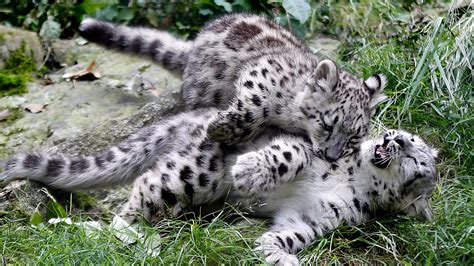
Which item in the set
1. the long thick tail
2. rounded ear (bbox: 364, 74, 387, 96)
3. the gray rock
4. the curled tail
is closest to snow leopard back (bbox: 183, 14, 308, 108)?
the curled tail

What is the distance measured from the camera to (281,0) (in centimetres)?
767

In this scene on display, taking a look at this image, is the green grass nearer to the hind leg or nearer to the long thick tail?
the hind leg

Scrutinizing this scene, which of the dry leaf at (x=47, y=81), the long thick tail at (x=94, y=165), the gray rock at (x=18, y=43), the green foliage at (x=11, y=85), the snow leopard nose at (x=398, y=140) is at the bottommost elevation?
the dry leaf at (x=47, y=81)

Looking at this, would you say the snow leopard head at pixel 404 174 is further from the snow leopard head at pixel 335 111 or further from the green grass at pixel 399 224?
the snow leopard head at pixel 335 111

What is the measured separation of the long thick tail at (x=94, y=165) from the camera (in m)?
5.50

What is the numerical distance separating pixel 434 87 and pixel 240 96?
1.78m

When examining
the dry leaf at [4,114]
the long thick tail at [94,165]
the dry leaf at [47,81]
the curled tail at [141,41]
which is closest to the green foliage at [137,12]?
the curled tail at [141,41]

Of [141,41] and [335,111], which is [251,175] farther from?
[141,41]

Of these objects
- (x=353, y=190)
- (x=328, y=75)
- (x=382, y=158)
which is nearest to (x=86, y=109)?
(x=328, y=75)

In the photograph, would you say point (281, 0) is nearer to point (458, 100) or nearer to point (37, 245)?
point (458, 100)

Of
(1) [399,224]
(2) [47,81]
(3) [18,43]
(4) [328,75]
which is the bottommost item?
(2) [47,81]

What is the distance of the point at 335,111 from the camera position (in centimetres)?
536

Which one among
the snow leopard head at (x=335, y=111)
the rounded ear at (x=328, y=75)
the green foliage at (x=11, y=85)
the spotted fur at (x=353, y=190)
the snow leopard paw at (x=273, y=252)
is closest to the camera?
the snow leopard paw at (x=273, y=252)

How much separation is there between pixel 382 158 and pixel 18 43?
3.75 meters
